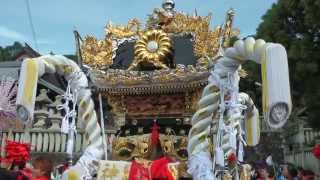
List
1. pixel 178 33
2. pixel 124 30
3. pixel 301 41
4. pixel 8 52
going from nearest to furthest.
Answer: pixel 178 33 → pixel 124 30 → pixel 301 41 → pixel 8 52

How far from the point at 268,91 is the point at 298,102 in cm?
1095

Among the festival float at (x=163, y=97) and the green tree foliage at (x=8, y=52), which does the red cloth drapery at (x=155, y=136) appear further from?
the green tree foliage at (x=8, y=52)

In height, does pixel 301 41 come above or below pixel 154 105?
above

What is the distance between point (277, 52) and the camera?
378 cm

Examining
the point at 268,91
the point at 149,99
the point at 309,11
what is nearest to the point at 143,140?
the point at 149,99

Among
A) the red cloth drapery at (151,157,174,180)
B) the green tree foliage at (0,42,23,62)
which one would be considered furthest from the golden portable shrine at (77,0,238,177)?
the green tree foliage at (0,42,23,62)

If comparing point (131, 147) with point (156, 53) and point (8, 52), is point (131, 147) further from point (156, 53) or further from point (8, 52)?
point (8, 52)

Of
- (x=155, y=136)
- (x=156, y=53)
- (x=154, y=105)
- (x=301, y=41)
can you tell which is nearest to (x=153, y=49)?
(x=156, y=53)

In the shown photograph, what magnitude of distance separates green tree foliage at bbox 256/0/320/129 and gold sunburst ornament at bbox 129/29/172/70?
19.3 feet

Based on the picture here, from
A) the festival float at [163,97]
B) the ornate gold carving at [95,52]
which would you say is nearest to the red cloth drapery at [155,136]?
the festival float at [163,97]

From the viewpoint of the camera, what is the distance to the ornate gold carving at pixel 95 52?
22.4 feet

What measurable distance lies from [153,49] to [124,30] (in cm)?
77

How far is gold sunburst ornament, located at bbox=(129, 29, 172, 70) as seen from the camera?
662 centimetres

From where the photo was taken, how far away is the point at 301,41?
13.0 meters
